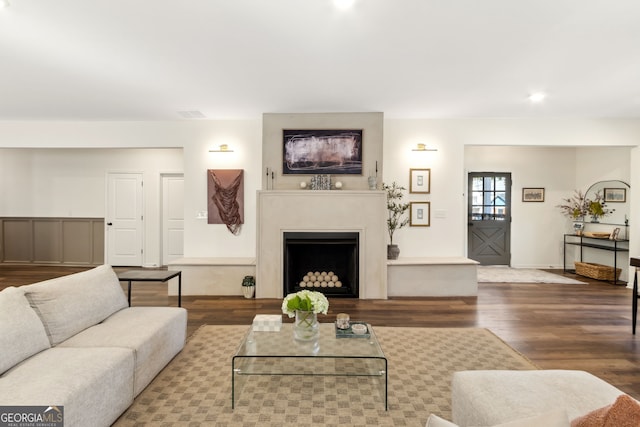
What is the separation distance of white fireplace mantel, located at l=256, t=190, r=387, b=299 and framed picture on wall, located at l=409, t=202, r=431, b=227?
79 centimetres

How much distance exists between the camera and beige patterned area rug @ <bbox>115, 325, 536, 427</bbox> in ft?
6.86

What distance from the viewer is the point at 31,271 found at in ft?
21.3

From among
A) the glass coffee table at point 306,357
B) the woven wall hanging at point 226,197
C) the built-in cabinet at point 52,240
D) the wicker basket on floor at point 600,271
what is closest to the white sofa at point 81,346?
the glass coffee table at point 306,357

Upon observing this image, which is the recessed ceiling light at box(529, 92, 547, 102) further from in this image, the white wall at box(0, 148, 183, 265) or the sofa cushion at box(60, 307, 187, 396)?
the white wall at box(0, 148, 183, 265)

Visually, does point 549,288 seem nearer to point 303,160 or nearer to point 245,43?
point 303,160

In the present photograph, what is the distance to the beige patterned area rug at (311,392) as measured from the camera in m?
2.09

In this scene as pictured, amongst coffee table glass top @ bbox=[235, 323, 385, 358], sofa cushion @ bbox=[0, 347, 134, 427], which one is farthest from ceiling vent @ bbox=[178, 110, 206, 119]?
sofa cushion @ bbox=[0, 347, 134, 427]

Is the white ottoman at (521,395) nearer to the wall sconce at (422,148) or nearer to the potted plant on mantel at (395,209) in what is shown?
the potted plant on mantel at (395,209)

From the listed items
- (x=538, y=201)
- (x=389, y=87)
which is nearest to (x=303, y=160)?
(x=389, y=87)

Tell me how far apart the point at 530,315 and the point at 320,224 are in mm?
2822

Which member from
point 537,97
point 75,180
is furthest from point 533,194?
point 75,180

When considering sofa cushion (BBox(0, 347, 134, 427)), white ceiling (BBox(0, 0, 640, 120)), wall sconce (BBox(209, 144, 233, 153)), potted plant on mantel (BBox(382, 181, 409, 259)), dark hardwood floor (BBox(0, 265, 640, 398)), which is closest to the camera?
sofa cushion (BBox(0, 347, 134, 427))

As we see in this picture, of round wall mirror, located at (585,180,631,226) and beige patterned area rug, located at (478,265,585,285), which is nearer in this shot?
beige patterned area rug, located at (478,265,585,285)

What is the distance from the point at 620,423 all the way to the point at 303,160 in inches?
174
